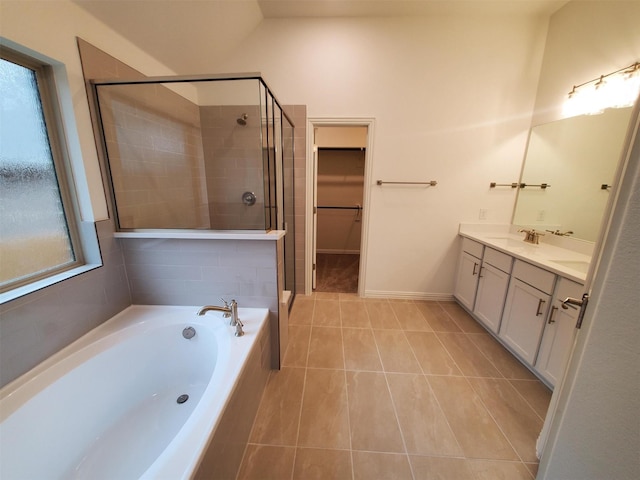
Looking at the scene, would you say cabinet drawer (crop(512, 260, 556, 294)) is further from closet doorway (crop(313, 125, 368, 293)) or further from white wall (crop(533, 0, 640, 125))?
closet doorway (crop(313, 125, 368, 293))

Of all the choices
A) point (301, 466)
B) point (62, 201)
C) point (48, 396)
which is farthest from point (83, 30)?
point (301, 466)

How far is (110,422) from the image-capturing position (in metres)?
1.22

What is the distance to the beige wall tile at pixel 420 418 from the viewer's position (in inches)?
49.2

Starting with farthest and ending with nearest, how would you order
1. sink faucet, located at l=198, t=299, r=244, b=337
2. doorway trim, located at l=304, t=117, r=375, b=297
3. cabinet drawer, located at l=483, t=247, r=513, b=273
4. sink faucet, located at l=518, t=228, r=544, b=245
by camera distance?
doorway trim, located at l=304, t=117, r=375, b=297
sink faucet, located at l=518, t=228, r=544, b=245
cabinet drawer, located at l=483, t=247, r=513, b=273
sink faucet, located at l=198, t=299, r=244, b=337

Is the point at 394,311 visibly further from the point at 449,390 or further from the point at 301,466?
→ the point at 301,466

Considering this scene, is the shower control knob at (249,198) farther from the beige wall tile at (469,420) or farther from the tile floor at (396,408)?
the beige wall tile at (469,420)

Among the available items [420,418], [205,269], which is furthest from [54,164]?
[420,418]

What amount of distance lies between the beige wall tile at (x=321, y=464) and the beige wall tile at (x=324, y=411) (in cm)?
3

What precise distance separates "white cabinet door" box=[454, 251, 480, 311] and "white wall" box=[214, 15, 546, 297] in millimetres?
292

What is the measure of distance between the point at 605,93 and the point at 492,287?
1.70m

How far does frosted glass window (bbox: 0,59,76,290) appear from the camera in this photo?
3.43ft

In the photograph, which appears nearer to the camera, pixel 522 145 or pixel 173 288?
pixel 173 288

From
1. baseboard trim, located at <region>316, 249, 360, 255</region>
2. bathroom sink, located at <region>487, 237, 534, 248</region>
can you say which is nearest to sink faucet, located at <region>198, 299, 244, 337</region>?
bathroom sink, located at <region>487, 237, 534, 248</region>

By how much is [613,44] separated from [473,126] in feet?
3.09
